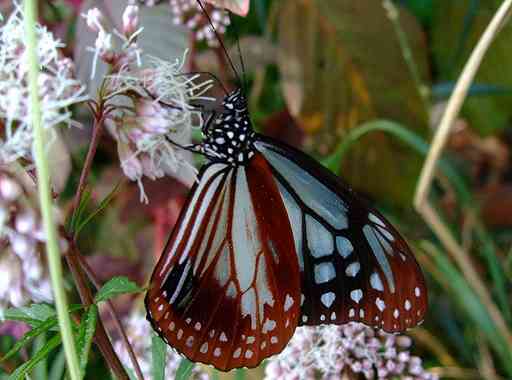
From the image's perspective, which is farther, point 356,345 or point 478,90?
point 478,90

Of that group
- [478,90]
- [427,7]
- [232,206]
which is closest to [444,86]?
[478,90]

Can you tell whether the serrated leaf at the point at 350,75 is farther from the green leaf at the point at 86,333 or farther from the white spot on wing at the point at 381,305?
the green leaf at the point at 86,333

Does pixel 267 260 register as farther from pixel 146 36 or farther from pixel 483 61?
pixel 483 61

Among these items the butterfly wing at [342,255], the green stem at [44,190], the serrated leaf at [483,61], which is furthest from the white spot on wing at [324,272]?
the serrated leaf at [483,61]

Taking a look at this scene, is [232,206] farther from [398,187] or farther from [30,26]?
[398,187]

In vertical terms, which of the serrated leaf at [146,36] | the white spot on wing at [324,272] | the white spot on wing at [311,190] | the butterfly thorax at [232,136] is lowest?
the white spot on wing at [324,272]

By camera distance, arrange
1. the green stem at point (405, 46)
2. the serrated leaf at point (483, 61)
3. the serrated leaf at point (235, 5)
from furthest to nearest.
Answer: the serrated leaf at point (483, 61) < the green stem at point (405, 46) < the serrated leaf at point (235, 5)

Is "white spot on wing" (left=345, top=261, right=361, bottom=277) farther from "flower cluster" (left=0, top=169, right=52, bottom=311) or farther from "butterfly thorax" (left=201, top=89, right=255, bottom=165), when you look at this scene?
"flower cluster" (left=0, top=169, right=52, bottom=311)

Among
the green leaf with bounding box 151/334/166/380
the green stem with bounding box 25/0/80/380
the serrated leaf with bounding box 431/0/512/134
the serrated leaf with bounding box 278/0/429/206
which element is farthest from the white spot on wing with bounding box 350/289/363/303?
the serrated leaf with bounding box 431/0/512/134
